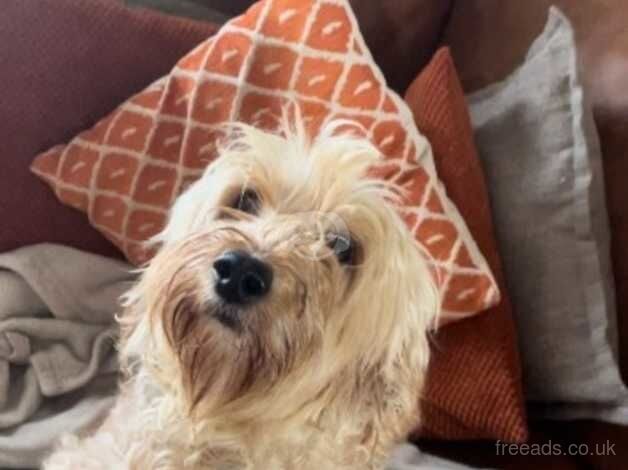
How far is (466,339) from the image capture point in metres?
1.30

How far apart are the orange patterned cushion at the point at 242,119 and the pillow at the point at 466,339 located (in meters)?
0.04

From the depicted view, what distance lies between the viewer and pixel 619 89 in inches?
51.5

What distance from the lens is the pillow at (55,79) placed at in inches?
55.5

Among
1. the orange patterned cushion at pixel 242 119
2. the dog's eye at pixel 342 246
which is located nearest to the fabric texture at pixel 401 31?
the orange patterned cushion at pixel 242 119

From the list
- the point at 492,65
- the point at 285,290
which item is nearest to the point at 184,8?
the point at 492,65

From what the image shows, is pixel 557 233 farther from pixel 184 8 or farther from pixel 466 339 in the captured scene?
pixel 184 8

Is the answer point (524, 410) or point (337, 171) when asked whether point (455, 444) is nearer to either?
point (524, 410)

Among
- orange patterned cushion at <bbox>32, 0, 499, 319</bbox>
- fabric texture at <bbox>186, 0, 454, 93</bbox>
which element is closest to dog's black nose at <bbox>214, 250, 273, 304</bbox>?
orange patterned cushion at <bbox>32, 0, 499, 319</bbox>

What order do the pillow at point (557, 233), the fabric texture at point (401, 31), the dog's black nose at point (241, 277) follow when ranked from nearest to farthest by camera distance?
the dog's black nose at point (241, 277), the pillow at point (557, 233), the fabric texture at point (401, 31)

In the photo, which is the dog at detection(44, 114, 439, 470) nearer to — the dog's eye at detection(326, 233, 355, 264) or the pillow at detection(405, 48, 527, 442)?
the dog's eye at detection(326, 233, 355, 264)

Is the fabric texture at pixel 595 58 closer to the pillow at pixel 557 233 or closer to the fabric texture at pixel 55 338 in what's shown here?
the pillow at pixel 557 233

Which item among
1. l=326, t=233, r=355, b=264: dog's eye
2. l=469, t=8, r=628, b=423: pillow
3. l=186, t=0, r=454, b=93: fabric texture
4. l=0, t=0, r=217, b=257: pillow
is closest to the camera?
l=326, t=233, r=355, b=264: dog's eye

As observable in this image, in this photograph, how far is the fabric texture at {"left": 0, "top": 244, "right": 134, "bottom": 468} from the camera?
1.36 m

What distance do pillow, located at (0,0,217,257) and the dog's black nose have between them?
545 mm
